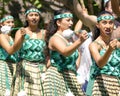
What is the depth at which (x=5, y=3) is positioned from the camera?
1083 cm

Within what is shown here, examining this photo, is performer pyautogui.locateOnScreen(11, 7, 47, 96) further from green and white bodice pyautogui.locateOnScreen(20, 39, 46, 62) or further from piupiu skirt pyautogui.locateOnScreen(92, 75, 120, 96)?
piupiu skirt pyautogui.locateOnScreen(92, 75, 120, 96)

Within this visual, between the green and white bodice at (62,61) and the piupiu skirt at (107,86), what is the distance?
2.14 ft

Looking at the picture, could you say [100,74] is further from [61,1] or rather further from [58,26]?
[61,1]

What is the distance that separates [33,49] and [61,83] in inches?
27.1

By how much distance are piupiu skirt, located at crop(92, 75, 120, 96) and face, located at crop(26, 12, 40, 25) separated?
1.52 metres

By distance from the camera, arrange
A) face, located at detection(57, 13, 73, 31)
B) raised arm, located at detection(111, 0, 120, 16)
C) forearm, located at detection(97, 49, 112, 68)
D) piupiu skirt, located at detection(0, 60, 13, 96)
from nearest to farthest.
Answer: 1. forearm, located at detection(97, 49, 112, 68)
2. raised arm, located at detection(111, 0, 120, 16)
3. face, located at detection(57, 13, 73, 31)
4. piupiu skirt, located at detection(0, 60, 13, 96)

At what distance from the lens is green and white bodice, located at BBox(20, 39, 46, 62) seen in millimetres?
7441

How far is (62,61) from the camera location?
690 centimetres

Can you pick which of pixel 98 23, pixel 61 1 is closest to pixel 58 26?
pixel 98 23

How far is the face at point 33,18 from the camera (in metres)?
7.57

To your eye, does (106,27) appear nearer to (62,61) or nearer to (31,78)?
(62,61)

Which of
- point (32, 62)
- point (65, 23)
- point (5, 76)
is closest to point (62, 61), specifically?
point (65, 23)

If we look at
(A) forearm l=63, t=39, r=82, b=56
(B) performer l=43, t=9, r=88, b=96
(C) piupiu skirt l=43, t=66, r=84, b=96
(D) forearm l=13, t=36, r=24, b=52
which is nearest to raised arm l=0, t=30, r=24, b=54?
(D) forearm l=13, t=36, r=24, b=52

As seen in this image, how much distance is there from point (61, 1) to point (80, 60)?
2570mm
